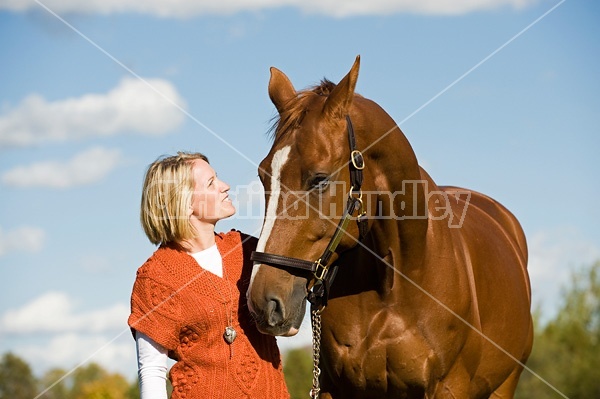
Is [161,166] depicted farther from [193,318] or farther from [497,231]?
[497,231]

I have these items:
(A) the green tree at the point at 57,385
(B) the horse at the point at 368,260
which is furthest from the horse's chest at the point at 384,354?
(A) the green tree at the point at 57,385

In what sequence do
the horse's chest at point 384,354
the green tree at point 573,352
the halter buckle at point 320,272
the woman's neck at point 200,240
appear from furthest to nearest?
the green tree at point 573,352, the horse's chest at point 384,354, the halter buckle at point 320,272, the woman's neck at point 200,240

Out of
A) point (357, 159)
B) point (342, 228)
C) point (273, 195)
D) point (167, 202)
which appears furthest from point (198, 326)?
point (357, 159)

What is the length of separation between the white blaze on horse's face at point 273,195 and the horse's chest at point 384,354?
3.61ft

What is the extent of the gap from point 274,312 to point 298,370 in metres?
48.1

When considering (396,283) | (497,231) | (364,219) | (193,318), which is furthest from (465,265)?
(193,318)

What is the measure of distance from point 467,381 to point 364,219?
4.54 feet

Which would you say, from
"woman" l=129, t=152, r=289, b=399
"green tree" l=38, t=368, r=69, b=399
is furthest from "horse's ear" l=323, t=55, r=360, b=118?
"green tree" l=38, t=368, r=69, b=399

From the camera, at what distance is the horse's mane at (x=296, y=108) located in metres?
3.88

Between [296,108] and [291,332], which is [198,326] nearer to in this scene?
[291,332]

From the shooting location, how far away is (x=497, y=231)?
6254 mm

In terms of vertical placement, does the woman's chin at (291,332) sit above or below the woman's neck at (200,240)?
below

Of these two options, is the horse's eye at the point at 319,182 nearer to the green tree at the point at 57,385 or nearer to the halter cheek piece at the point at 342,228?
the halter cheek piece at the point at 342,228

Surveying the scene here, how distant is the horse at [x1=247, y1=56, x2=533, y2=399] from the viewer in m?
3.67
